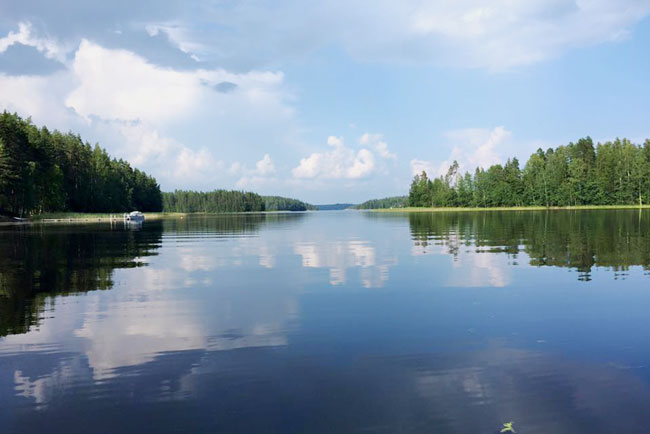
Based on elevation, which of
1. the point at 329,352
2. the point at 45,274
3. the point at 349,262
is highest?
the point at 45,274

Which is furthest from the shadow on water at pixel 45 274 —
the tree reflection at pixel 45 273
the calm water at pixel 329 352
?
the calm water at pixel 329 352

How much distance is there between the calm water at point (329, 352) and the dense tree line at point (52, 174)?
3913 inches

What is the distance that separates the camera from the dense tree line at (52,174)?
338ft

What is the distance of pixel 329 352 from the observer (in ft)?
37.6

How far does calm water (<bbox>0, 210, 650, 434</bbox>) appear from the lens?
8.06 metres

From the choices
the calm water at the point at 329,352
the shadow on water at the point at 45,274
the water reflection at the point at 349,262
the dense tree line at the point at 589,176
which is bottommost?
the calm water at the point at 329,352

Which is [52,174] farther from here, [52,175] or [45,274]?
[45,274]

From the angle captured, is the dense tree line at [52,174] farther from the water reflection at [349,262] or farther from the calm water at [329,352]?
the calm water at [329,352]

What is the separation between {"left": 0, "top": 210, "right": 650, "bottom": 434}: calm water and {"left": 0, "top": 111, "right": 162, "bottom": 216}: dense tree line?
99.4 m

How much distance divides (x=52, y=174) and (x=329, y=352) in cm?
13499

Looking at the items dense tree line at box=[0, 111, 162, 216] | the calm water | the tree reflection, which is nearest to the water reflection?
the calm water

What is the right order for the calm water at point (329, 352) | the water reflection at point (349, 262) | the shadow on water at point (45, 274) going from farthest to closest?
the water reflection at point (349, 262) < the shadow on water at point (45, 274) < the calm water at point (329, 352)

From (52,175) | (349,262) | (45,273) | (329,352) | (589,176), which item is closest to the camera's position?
(329,352)

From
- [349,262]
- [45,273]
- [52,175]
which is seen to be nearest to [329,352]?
[349,262]
